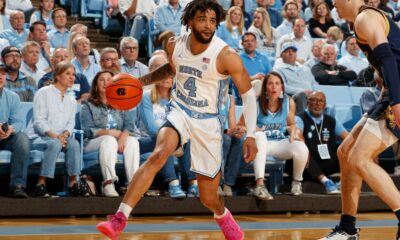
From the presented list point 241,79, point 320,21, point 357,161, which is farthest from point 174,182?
point 320,21

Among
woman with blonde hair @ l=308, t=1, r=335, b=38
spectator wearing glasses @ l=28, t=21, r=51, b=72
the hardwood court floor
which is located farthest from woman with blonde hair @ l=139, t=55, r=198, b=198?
woman with blonde hair @ l=308, t=1, r=335, b=38

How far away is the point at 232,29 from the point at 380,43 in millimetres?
6686

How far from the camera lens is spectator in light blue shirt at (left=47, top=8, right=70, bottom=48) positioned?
1087 cm

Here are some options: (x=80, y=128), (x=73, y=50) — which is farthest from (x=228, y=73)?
(x=73, y=50)

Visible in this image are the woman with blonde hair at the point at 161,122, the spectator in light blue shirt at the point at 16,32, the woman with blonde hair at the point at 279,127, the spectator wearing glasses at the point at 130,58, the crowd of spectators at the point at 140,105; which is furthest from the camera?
the spectator in light blue shirt at the point at 16,32

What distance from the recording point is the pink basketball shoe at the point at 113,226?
213 inches

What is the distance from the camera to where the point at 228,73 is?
5.91 m

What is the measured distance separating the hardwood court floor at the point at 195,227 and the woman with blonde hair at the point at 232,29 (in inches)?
149

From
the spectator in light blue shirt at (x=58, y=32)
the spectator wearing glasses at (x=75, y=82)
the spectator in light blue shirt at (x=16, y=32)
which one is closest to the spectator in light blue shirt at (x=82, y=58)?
the spectator wearing glasses at (x=75, y=82)

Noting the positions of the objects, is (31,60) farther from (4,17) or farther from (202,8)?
(202,8)

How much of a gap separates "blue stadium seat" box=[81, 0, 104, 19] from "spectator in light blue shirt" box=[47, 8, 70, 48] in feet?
5.32

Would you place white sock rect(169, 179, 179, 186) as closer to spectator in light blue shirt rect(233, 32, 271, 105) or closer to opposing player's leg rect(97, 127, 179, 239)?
spectator in light blue shirt rect(233, 32, 271, 105)

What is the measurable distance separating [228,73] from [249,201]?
2.94 m

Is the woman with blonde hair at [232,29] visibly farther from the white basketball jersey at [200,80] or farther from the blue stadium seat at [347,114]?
the white basketball jersey at [200,80]
